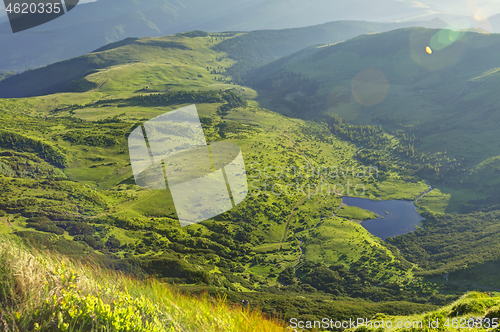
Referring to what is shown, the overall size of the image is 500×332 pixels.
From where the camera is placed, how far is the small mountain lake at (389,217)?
152m

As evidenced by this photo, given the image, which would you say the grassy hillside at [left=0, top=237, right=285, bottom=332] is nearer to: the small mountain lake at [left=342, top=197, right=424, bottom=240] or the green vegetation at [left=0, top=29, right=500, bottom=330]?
the green vegetation at [left=0, top=29, right=500, bottom=330]

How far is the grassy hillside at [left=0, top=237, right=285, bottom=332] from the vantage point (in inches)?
225

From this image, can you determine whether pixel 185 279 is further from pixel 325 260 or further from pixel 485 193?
pixel 485 193

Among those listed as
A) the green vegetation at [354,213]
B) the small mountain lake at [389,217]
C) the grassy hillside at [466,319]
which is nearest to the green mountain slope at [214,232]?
the green vegetation at [354,213]

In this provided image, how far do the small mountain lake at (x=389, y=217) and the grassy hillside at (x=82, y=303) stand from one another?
513 feet

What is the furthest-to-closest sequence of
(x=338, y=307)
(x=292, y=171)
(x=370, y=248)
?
(x=292, y=171) → (x=370, y=248) → (x=338, y=307)

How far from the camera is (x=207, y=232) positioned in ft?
388

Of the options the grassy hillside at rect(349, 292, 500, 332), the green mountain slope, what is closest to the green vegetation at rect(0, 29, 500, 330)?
the green mountain slope

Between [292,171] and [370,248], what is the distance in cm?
8050

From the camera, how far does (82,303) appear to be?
6.23m

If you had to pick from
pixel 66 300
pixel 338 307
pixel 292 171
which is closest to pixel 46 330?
pixel 66 300

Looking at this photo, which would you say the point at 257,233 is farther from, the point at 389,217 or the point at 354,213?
the point at 389,217

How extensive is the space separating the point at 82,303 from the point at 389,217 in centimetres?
18524

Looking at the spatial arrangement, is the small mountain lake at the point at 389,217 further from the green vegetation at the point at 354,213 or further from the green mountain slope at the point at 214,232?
the green mountain slope at the point at 214,232
